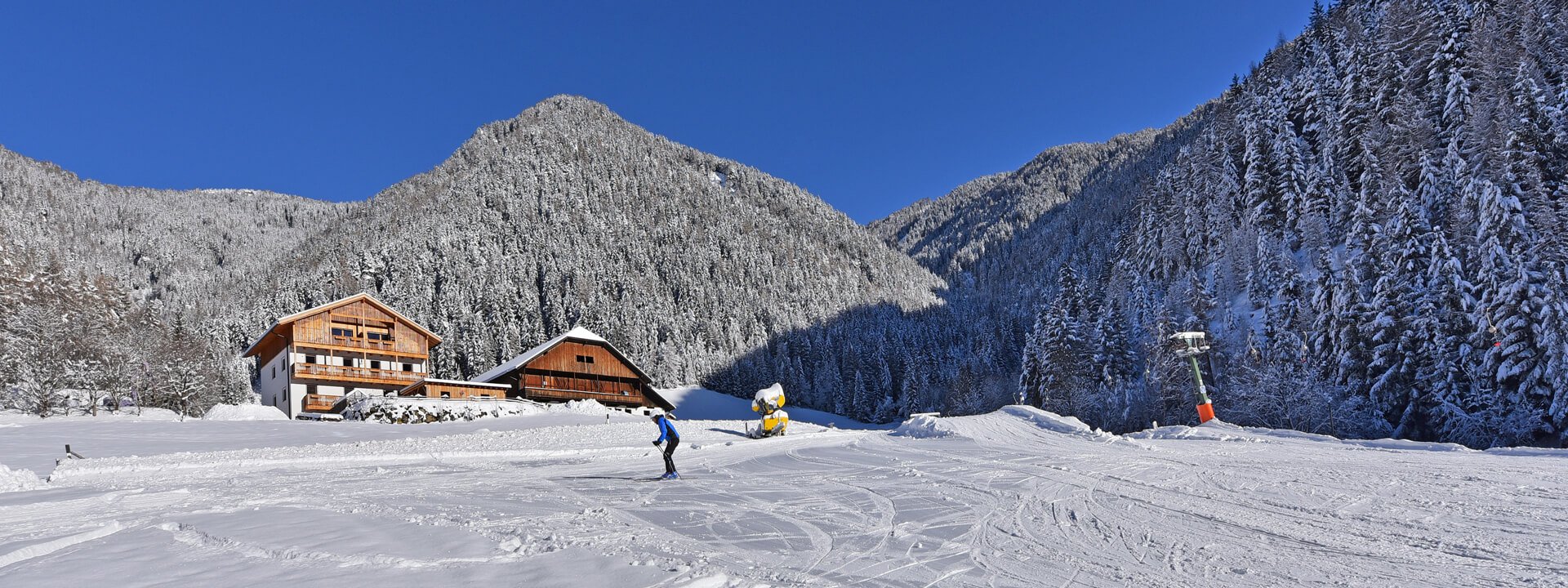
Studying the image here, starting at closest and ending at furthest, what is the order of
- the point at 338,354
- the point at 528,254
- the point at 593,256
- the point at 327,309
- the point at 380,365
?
the point at 327,309 < the point at 338,354 < the point at 380,365 < the point at 528,254 < the point at 593,256

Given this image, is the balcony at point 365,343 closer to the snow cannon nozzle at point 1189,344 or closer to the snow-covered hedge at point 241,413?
the snow-covered hedge at point 241,413

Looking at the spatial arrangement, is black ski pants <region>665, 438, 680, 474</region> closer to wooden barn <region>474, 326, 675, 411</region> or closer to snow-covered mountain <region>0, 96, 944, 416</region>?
wooden barn <region>474, 326, 675, 411</region>

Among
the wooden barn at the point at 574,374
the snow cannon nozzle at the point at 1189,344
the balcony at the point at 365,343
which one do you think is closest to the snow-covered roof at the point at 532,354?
the wooden barn at the point at 574,374

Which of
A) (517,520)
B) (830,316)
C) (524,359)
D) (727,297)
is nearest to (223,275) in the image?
(727,297)

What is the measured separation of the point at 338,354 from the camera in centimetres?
5312

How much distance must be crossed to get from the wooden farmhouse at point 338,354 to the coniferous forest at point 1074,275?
18.0ft

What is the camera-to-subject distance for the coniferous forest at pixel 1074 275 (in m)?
35.6

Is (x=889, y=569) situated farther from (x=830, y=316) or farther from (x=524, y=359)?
(x=830, y=316)

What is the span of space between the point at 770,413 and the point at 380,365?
126 ft

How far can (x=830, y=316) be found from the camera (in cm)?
13800

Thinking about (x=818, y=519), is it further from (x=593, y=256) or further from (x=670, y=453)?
(x=593, y=256)

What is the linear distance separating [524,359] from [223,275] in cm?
13621

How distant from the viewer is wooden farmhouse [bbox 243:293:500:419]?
5069cm

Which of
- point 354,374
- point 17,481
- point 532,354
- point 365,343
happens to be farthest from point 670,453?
point 365,343
